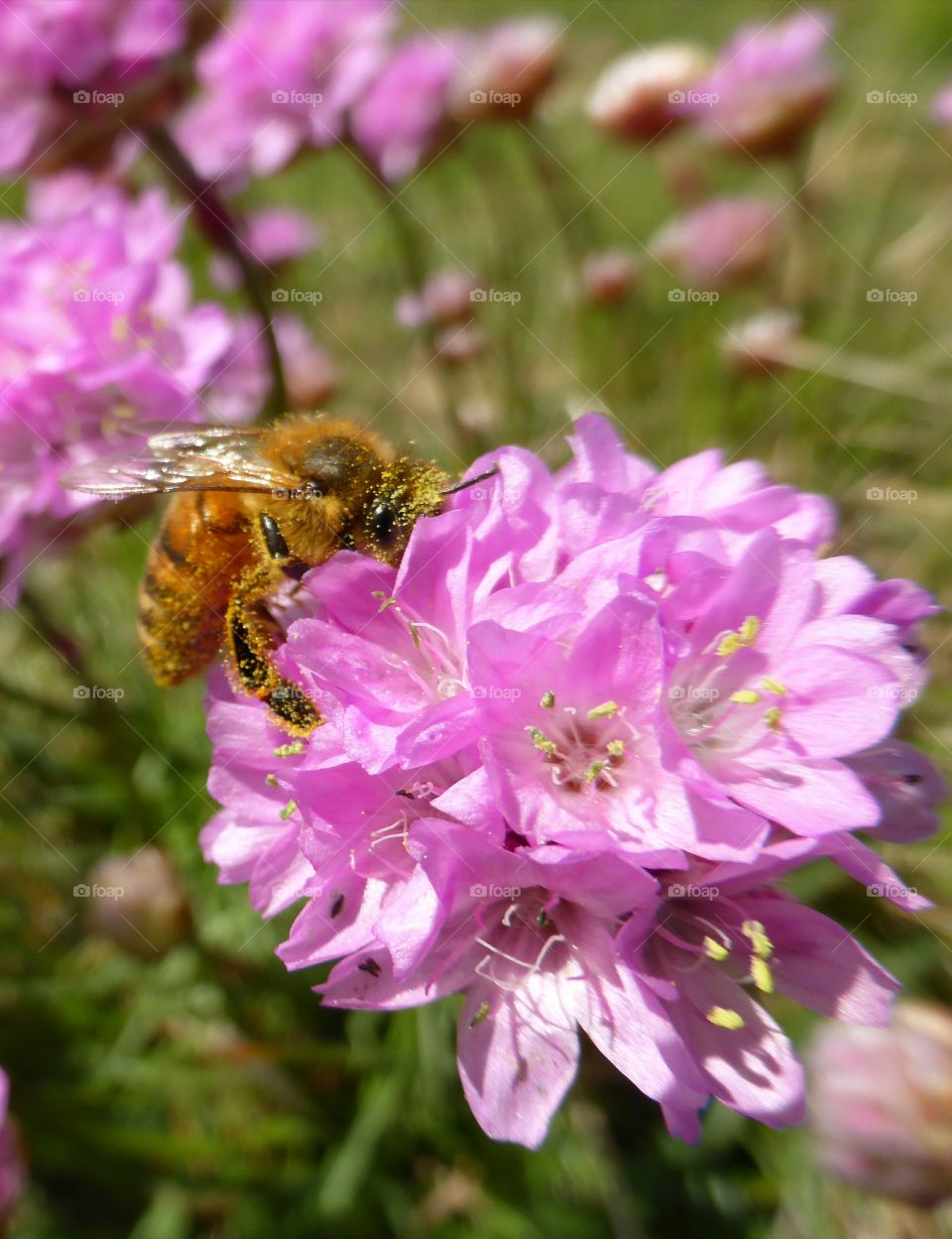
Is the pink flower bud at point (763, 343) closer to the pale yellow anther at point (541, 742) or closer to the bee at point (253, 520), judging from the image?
the bee at point (253, 520)

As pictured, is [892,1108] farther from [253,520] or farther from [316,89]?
[316,89]

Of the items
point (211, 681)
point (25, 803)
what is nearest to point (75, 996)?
point (25, 803)

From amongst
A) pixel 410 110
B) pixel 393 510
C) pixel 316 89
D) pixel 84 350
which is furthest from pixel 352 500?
pixel 410 110

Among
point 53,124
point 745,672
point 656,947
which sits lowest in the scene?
point 656,947

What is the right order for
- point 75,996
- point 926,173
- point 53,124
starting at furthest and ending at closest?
1. point 926,173
2. point 75,996
3. point 53,124

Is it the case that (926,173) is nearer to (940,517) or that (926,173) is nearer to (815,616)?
(940,517)

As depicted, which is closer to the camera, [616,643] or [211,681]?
[616,643]

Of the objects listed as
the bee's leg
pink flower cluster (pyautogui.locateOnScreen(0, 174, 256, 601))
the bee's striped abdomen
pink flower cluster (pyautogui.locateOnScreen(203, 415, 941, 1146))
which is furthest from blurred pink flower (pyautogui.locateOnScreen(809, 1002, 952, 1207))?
pink flower cluster (pyautogui.locateOnScreen(0, 174, 256, 601))
